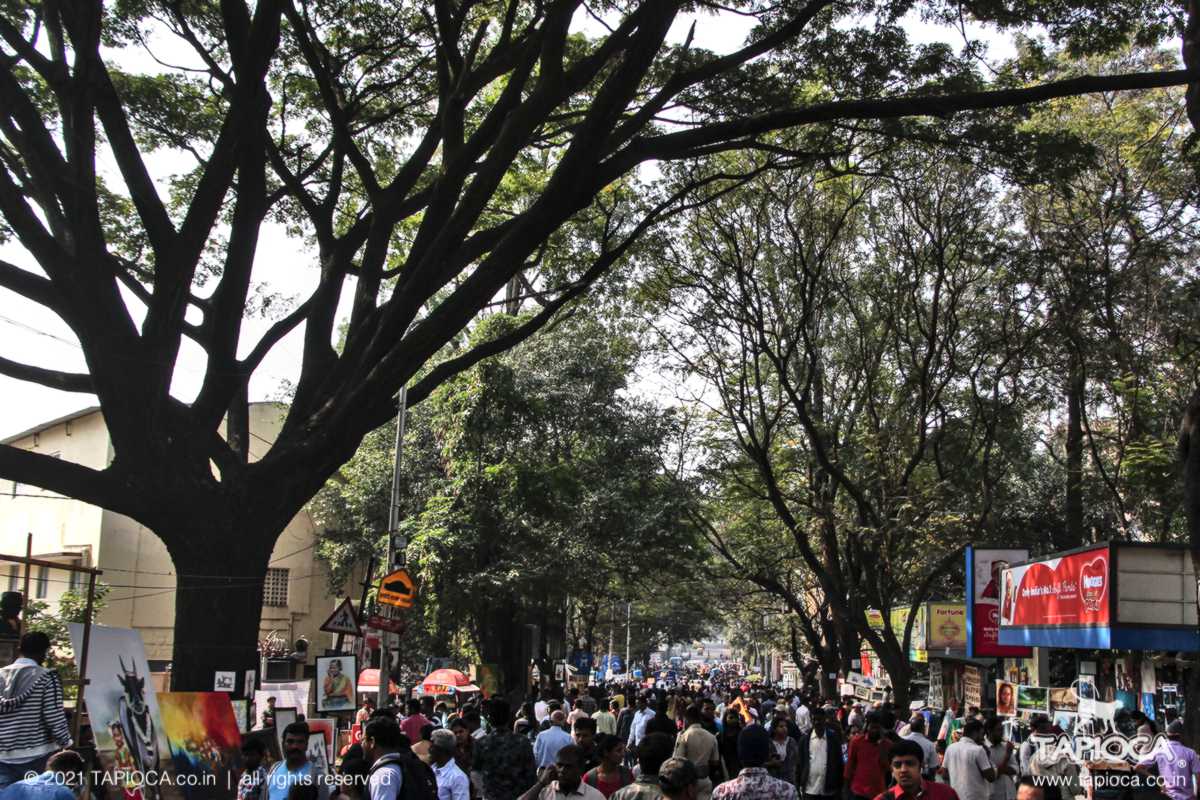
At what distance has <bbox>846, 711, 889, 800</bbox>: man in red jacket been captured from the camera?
450 inches

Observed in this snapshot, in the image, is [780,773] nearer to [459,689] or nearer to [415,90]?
[415,90]

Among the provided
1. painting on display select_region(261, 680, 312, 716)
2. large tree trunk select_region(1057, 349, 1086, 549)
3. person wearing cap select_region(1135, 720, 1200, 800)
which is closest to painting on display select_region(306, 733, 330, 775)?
painting on display select_region(261, 680, 312, 716)

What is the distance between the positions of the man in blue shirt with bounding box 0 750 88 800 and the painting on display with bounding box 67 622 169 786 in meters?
1.41

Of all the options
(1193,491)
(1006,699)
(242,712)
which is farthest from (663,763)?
(1006,699)

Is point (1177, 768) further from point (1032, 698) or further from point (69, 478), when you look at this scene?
point (69, 478)

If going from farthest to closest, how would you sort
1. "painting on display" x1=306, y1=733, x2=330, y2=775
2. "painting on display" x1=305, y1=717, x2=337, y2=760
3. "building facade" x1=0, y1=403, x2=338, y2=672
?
"building facade" x1=0, y1=403, x2=338, y2=672 → "painting on display" x1=305, y1=717, x2=337, y2=760 → "painting on display" x1=306, y1=733, x2=330, y2=775

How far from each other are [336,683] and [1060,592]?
10414mm

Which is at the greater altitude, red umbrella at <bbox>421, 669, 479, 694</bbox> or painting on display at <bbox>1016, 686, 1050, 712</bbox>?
painting on display at <bbox>1016, 686, 1050, 712</bbox>

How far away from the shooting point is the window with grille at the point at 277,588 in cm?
3789

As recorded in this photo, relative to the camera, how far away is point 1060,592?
17.0 meters

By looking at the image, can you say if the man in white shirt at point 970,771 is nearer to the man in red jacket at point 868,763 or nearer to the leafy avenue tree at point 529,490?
the man in red jacket at point 868,763

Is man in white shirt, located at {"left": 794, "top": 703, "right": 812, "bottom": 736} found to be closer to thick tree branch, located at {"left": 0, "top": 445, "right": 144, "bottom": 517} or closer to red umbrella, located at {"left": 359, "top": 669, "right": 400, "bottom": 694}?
red umbrella, located at {"left": 359, "top": 669, "right": 400, "bottom": 694}

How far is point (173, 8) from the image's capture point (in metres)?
13.2

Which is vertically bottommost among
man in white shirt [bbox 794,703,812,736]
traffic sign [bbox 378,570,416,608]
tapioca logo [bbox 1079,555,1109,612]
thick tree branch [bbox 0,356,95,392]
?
man in white shirt [bbox 794,703,812,736]
